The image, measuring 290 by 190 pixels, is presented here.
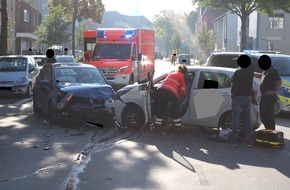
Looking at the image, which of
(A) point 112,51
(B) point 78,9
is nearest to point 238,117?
(A) point 112,51

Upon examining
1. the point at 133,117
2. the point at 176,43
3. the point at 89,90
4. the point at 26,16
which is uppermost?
the point at 26,16

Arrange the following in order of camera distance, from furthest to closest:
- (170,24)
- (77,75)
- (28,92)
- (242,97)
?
(170,24) < (28,92) < (77,75) < (242,97)

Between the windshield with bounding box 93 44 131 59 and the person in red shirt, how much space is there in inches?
430

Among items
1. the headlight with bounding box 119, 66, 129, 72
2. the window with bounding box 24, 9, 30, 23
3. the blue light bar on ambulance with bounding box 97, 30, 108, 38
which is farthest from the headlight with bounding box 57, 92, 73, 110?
the window with bounding box 24, 9, 30, 23

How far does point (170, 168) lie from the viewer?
6.83 metres

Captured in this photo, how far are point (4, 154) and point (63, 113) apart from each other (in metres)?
2.97

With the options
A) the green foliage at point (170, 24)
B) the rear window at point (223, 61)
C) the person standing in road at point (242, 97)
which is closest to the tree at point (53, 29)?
the rear window at point (223, 61)

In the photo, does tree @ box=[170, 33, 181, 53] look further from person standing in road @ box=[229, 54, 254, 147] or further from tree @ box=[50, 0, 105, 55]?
person standing in road @ box=[229, 54, 254, 147]

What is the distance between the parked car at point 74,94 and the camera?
1052 centimetres

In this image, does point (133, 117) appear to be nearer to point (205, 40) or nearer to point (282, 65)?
point (282, 65)

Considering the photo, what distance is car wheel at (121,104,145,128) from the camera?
1010 cm

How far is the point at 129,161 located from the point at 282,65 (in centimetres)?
729

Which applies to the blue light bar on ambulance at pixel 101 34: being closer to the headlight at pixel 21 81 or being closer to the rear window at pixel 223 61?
the headlight at pixel 21 81

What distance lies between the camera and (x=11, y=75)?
16.8 metres
